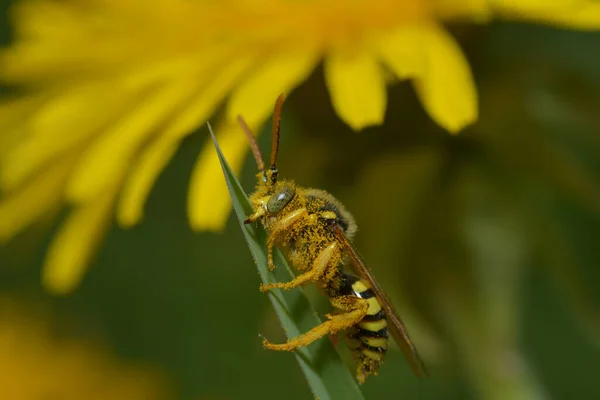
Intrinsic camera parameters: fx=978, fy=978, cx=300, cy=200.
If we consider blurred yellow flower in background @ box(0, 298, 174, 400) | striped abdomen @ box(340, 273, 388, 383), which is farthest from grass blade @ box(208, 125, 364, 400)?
blurred yellow flower in background @ box(0, 298, 174, 400)

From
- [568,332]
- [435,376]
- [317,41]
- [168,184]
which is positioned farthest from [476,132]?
[168,184]

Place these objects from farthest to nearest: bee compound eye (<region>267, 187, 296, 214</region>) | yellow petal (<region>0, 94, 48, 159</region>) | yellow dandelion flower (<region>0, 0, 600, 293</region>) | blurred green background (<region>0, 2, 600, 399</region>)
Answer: yellow petal (<region>0, 94, 48, 159</region>)
blurred green background (<region>0, 2, 600, 399</region>)
yellow dandelion flower (<region>0, 0, 600, 293</region>)
bee compound eye (<region>267, 187, 296, 214</region>)

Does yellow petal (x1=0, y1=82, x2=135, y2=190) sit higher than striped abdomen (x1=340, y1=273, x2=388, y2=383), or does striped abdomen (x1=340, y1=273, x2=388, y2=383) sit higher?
yellow petal (x1=0, y1=82, x2=135, y2=190)

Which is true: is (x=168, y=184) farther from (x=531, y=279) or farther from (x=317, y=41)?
(x=317, y=41)

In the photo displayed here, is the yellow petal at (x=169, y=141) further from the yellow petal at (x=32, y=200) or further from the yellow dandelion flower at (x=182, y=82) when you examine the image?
the yellow petal at (x=32, y=200)

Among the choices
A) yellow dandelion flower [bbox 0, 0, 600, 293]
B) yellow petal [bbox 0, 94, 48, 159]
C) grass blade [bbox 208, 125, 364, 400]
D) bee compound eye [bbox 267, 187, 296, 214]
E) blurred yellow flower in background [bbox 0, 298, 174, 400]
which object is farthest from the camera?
blurred yellow flower in background [bbox 0, 298, 174, 400]

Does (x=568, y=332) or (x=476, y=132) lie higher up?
(x=476, y=132)

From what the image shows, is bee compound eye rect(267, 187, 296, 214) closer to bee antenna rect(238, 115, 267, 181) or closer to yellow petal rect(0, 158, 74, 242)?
bee antenna rect(238, 115, 267, 181)

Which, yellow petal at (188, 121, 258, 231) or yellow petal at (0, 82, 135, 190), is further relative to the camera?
yellow petal at (0, 82, 135, 190)

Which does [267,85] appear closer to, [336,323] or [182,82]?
[182,82]
